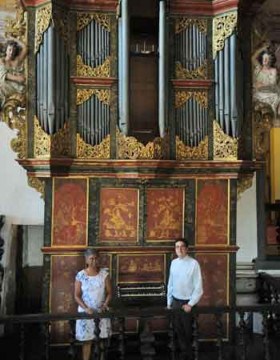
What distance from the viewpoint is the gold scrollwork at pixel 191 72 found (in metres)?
6.71

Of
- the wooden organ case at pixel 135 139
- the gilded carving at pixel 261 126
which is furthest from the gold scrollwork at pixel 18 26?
the gilded carving at pixel 261 126

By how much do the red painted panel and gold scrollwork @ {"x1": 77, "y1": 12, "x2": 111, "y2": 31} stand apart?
7.40 feet

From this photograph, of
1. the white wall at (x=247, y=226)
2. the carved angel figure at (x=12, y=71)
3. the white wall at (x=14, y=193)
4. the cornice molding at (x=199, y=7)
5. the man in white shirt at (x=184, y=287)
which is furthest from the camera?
the white wall at (x=247, y=226)

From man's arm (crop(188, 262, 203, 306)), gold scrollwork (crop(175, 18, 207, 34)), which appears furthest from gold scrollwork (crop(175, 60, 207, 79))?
man's arm (crop(188, 262, 203, 306))

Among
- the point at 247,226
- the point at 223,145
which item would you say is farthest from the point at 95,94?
the point at 247,226

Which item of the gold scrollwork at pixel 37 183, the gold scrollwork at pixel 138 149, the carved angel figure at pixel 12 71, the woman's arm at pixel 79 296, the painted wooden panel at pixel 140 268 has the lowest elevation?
the woman's arm at pixel 79 296

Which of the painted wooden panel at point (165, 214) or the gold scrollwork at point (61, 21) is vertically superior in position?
the gold scrollwork at point (61, 21)

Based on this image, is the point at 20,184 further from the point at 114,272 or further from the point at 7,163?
the point at 114,272

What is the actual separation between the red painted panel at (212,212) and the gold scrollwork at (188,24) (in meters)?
1.90

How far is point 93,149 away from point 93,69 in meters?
0.97

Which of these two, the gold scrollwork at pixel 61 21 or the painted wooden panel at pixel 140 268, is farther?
the painted wooden panel at pixel 140 268

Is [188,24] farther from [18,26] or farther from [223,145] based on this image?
[18,26]

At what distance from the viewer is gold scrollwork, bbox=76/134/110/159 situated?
21.5 ft

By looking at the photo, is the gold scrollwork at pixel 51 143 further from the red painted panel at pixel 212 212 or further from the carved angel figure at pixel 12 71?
the red painted panel at pixel 212 212
